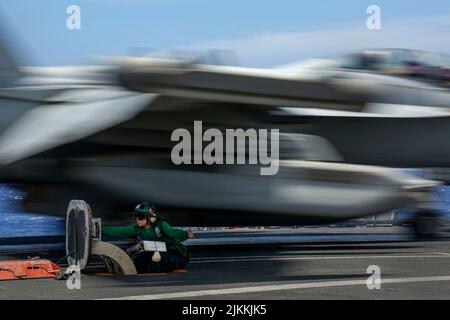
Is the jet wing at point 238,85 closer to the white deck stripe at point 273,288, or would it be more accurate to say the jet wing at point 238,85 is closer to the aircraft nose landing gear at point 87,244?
the aircraft nose landing gear at point 87,244

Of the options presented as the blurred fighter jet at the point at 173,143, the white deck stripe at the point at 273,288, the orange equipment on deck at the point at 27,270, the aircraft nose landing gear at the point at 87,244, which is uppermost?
the blurred fighter jet at the point at 173,143

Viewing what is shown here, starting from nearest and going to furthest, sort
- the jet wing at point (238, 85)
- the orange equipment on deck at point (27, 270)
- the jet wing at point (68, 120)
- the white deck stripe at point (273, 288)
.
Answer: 1. the white deck stripe at point (273, 288)
2. the orange equipment on deck at point (27, 270)
3. the jet wing at point (238, 85)
4. the jet wing at point (68, 120)

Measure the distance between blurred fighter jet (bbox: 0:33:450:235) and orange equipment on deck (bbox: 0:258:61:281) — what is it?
14.9ft

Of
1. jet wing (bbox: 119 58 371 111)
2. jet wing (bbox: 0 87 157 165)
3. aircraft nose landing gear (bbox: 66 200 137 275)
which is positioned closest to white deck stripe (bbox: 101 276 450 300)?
aircraft nose landing gear (bbox: 66 200 137 275)

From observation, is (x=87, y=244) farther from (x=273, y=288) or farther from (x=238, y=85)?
(x=238, y=85)

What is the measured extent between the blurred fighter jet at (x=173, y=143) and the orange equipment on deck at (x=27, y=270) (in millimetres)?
4527

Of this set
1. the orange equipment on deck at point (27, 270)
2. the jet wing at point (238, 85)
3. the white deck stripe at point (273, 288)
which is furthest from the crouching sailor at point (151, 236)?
the jet wing at point (238, 85)

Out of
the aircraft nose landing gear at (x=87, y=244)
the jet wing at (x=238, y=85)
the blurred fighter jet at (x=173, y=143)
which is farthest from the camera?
the blurred fighter jet at (x=173, y=143)

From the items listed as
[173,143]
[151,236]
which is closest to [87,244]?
[151,236]

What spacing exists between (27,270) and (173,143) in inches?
231

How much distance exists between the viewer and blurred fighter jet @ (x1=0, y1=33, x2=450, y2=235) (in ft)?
45.4

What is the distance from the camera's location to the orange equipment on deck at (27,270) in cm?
952

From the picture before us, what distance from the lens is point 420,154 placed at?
1648 cm
